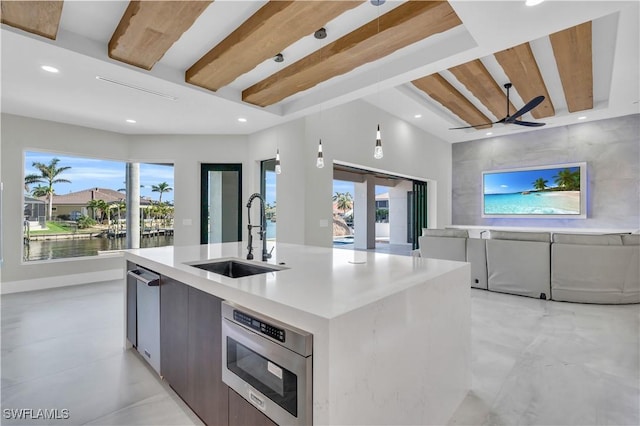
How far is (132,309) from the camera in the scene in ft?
8.46

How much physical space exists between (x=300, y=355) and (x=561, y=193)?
26.5 ft

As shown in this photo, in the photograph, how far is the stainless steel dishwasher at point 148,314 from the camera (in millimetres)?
2174

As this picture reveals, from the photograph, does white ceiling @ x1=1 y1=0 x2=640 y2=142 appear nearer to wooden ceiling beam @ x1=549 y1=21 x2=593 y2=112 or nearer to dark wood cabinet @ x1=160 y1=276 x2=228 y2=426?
wooden ceiling beam @ x1=549 y1=21 x2=593 y2=112

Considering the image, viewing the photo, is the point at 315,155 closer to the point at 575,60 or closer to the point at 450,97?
the point at 450,97

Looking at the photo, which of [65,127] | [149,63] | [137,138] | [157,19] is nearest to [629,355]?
[157,19]

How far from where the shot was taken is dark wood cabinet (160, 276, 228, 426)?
5.14ft

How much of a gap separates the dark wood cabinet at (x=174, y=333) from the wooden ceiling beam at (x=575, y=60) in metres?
4.30

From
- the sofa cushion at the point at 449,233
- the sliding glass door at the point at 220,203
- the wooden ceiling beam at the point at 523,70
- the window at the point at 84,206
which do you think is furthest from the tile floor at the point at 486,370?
the wooden ceiling beam at the point at 523,70

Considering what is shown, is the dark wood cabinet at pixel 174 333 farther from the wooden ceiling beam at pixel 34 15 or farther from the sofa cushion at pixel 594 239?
the sofa cushion at pixel 594 239

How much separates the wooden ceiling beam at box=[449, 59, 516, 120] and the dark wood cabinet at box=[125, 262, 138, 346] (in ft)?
14.2

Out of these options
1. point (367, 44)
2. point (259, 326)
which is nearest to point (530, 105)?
point (367, 44)

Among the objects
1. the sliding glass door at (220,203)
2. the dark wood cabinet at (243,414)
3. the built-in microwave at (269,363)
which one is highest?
the sliding glass door at (220,203)

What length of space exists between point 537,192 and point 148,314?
26.8 feet

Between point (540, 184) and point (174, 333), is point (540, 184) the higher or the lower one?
the higher one
